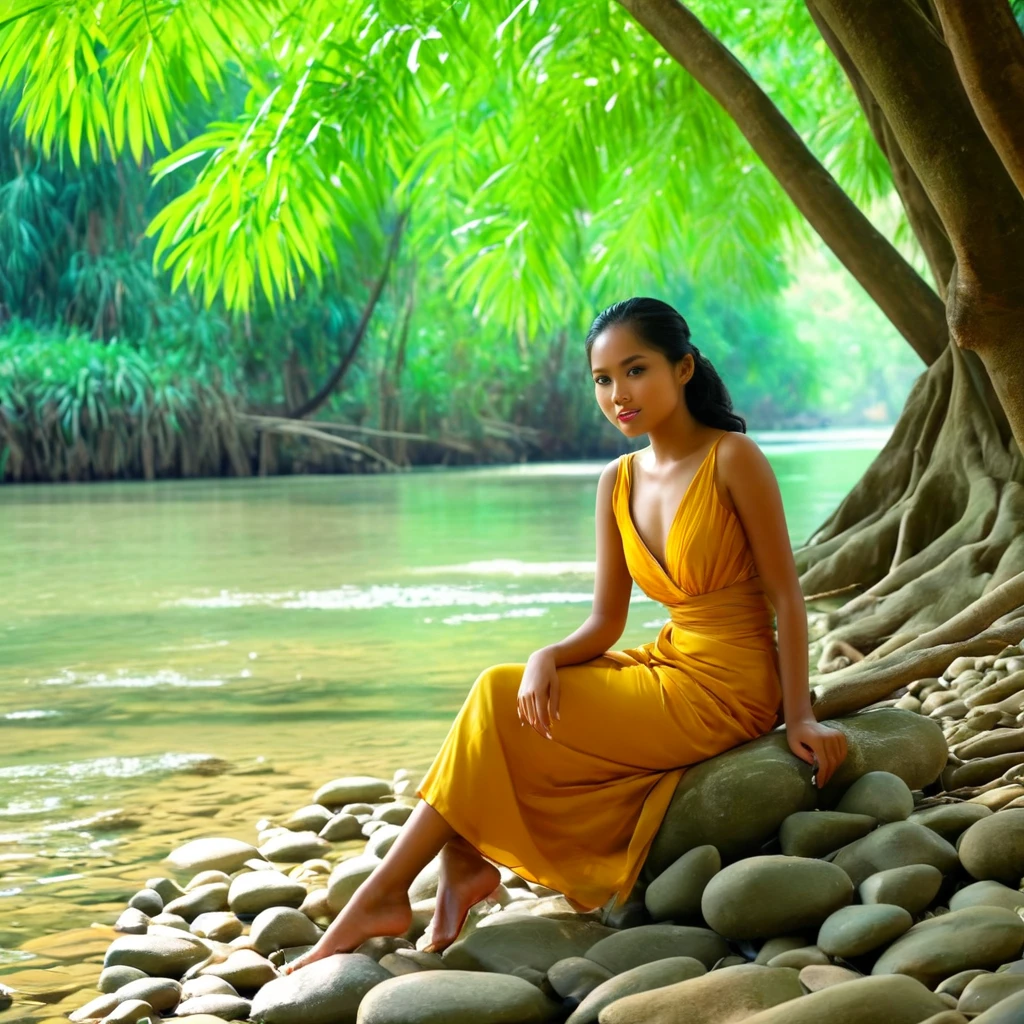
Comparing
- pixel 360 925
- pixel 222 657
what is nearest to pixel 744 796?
pixel 360 925

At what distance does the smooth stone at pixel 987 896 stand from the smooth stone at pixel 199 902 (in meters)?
1.34

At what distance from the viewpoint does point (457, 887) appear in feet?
7.79

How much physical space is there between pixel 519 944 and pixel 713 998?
0.46m

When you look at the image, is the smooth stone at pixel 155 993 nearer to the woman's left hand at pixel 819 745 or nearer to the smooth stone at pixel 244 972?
the smooth stone at pixel 244 972

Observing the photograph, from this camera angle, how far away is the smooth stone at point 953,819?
7.73 feet

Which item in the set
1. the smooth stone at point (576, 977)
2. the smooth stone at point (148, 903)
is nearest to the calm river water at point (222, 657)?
the smooth stone at point (148, 903)

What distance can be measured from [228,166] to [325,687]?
276 cm

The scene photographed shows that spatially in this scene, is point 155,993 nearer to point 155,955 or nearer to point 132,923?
point 155,955

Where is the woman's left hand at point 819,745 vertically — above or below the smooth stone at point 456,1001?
above

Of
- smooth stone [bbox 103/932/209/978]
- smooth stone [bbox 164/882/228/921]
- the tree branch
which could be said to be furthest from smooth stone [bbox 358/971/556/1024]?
the tree branch

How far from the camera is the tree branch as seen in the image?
488 centimetres

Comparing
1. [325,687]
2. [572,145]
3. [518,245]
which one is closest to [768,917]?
[325,687]

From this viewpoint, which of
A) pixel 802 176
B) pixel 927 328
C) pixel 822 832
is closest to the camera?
pixel 822 832

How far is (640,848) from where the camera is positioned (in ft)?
7.88
